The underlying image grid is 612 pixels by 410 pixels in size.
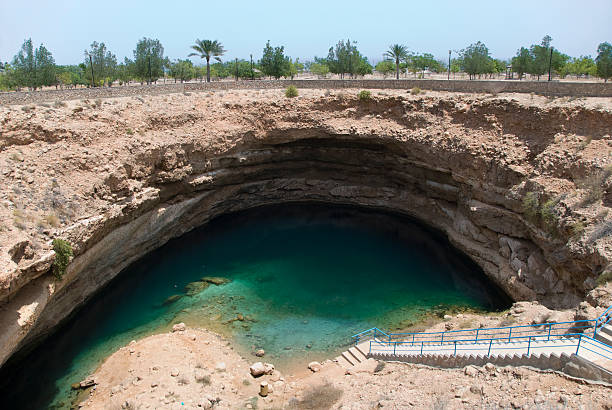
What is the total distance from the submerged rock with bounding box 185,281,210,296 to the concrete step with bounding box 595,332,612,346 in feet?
69.1

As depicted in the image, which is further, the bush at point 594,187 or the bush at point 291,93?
the bush at point 291,93

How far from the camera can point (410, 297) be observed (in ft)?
85.5

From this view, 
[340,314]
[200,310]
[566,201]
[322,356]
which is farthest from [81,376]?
[566,201]

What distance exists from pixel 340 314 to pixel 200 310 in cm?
820

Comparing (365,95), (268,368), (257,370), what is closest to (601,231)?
(268,368)

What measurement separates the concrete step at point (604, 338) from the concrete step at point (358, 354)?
9.16 m

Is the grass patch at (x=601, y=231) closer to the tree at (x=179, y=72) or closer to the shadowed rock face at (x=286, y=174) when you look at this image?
the shadowed rock face at (x=286, y=174)

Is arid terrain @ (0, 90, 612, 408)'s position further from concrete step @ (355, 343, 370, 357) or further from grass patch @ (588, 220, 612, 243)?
concrete step @ (355, 343, 370, 357)

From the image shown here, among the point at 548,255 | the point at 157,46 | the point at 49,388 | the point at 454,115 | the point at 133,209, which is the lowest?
the point at 49,388

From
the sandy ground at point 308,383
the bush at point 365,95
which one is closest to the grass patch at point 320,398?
the sandy ground at point 308,383

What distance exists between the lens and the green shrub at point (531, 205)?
2358cm

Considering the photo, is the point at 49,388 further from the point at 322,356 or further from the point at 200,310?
the point at 322,356

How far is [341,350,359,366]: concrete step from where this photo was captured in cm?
1948

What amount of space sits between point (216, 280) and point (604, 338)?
70.0 feet
